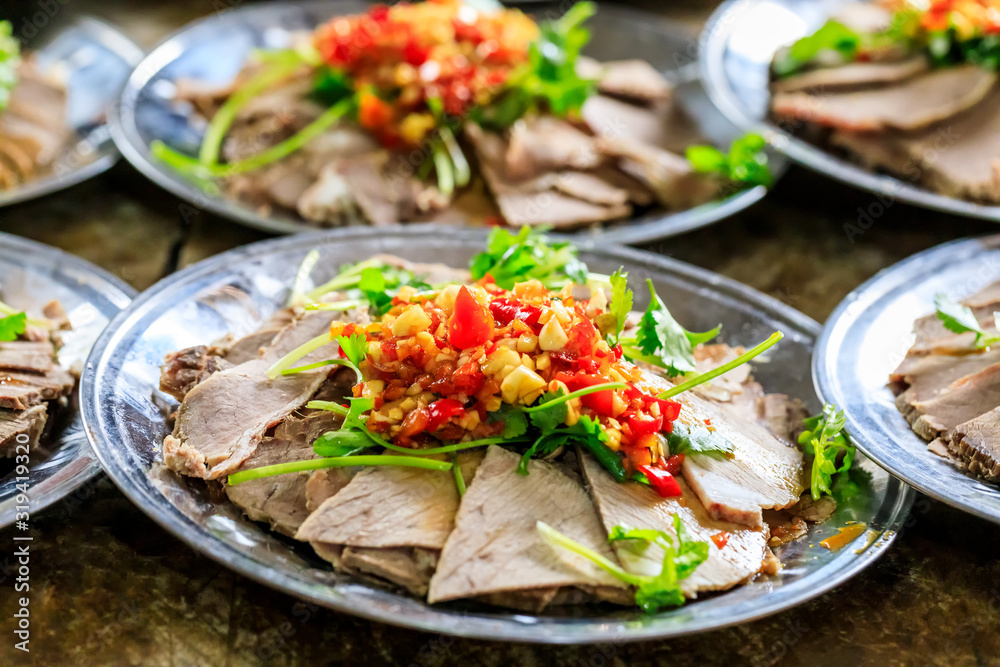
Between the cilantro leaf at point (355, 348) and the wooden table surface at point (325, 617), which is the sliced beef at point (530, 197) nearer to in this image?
the cilantro leaf at point (355, 348)

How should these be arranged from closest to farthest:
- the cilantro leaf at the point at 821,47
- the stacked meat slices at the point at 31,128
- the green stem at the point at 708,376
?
the green stem at the point at 708,376
the stacked meat slices at the point at 31,128
the cilantro leaf at the point at 821,47

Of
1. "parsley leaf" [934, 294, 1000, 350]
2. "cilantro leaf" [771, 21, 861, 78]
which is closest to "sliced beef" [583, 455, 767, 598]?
"parsley leaf" [934, 294, 1000, 350]

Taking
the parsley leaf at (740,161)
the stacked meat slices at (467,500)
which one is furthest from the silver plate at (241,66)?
the stacked meat slices at (467,500)

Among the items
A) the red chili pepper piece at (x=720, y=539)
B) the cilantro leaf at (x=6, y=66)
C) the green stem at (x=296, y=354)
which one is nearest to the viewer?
the red chili pepper piece at (x=720, y=539)

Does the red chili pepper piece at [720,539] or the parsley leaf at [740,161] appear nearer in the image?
the red chili pepper piece at [720,539]

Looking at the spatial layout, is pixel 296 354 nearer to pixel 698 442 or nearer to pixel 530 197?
pixel 698 442

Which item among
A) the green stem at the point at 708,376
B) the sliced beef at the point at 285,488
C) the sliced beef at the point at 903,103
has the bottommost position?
the sliced beef at the point at 285,488

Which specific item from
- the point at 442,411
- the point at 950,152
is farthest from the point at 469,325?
the point at 950,152
